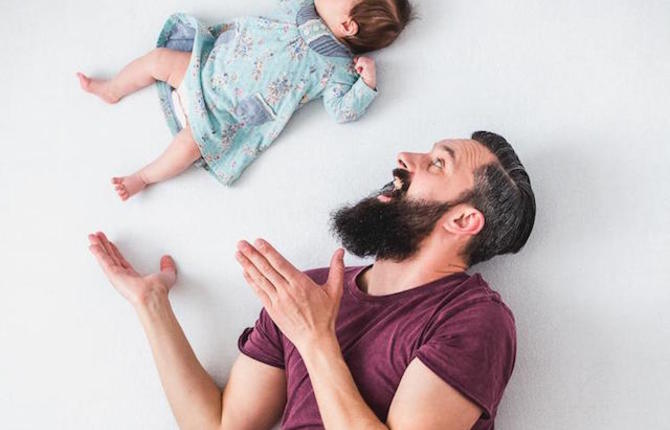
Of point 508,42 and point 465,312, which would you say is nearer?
point 465,312

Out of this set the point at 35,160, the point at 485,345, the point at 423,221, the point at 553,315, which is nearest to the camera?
the point at 485,345

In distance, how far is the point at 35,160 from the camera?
166 centimetres

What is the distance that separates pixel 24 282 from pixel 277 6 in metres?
0.94

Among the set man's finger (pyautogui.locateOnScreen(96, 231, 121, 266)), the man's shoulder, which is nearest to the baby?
man's finger (pyautogui.locateOnScreen(96, 231, 121, 266))

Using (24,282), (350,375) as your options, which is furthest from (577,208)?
(24,282)

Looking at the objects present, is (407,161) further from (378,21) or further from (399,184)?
(378,21)

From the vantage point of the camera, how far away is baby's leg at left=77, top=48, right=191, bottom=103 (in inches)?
64.1

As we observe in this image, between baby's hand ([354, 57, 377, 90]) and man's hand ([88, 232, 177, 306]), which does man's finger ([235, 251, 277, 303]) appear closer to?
man's hand ([88, 232, 177, 306])

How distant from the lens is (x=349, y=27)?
1545 millimetres

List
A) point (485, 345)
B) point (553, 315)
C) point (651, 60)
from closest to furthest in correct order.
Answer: point (485, 345) < point (553, 315) < point (651, 60)

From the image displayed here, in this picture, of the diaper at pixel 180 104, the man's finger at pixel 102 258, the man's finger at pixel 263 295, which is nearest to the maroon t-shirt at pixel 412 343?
the man's finger at pixel 263 295

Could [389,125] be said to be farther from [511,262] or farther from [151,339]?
[151,339]

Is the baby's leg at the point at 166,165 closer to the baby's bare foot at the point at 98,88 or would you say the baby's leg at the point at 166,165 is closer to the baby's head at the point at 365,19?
the baby's bare foot at the point at 98,88

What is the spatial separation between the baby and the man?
0.30 metres
